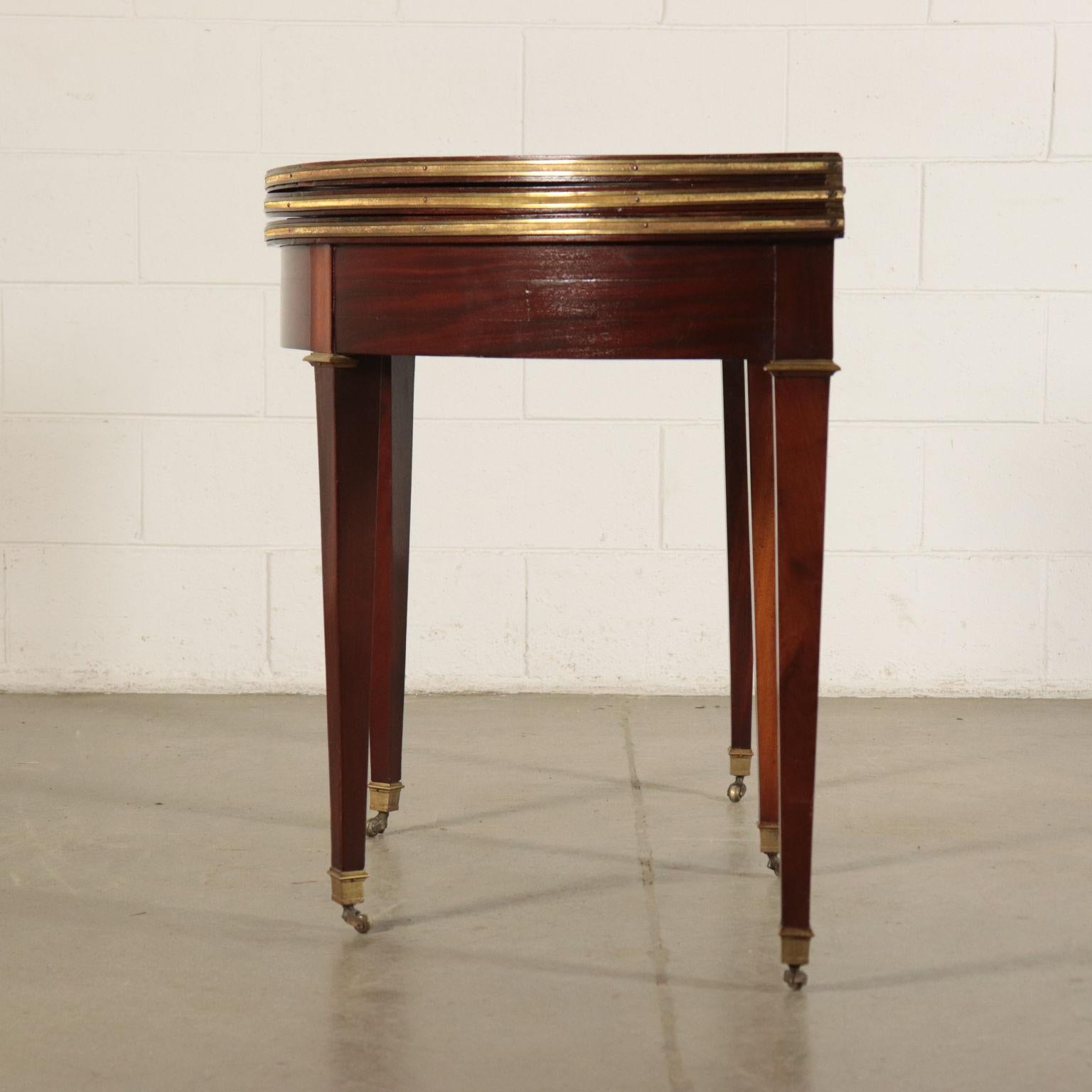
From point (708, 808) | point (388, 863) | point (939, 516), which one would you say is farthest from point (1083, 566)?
point (388, 863)

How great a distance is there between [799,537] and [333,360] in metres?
0.47

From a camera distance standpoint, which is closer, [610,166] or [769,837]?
[610,166]

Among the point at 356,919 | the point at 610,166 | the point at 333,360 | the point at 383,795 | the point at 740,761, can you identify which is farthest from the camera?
the point at 740,761

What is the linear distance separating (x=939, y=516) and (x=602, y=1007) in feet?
5.12

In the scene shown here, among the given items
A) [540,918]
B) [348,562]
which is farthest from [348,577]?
[540,918]

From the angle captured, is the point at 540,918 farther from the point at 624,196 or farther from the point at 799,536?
the point at 624,196

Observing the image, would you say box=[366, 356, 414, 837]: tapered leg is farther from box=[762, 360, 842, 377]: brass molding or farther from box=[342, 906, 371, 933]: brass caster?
box=[762, 360, 842, 377]: brass molding

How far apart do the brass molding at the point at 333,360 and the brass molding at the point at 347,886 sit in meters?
0.51

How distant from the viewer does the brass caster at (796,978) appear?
1423 millimetres

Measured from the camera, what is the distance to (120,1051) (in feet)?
4.24

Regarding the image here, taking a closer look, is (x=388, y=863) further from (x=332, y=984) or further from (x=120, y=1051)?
(x=120, y=1051)

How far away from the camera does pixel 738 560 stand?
1.99 meters

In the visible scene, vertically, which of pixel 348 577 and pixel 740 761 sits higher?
pixel 348 577

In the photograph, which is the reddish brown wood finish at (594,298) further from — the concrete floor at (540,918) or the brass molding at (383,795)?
the brass molding at (383,795)
